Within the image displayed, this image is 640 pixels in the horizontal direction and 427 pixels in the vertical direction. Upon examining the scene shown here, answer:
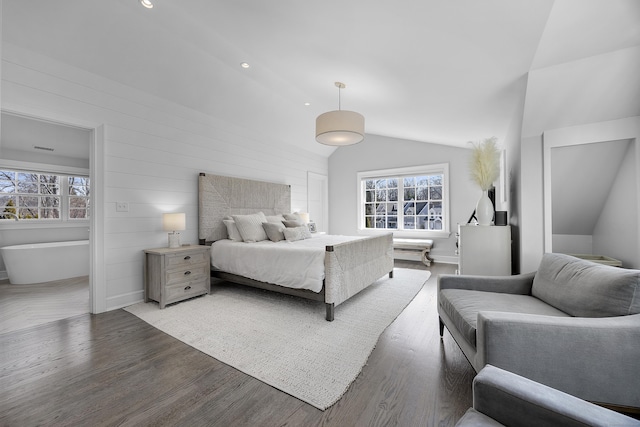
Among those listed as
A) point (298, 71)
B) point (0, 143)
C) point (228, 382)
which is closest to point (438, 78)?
point (298, 71)

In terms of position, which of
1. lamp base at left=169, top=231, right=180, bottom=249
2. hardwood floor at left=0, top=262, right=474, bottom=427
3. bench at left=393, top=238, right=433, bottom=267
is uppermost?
lamp base at left=169, top=231, right=180, bottom=249

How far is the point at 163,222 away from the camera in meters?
3.36

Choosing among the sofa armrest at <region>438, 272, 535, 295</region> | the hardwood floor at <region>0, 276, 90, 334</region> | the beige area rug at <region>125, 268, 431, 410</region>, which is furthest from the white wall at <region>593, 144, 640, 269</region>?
the hardwood floor at <region>0, 276, 90, 334</region>

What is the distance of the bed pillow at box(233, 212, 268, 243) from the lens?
3886mm

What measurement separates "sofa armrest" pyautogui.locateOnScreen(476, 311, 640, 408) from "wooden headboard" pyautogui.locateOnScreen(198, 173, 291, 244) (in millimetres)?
3683

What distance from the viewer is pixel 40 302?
10.6 feet

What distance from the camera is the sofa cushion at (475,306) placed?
1573 millimetres

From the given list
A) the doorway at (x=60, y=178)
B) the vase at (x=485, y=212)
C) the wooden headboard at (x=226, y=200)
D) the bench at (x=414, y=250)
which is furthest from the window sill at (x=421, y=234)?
the doorway at (x=60, y=178)

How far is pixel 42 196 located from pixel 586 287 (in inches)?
292

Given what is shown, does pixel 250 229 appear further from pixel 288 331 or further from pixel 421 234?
pixel 421 234

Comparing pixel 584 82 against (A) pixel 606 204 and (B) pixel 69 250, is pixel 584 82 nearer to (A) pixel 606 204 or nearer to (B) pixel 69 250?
(A) pixel 606 204

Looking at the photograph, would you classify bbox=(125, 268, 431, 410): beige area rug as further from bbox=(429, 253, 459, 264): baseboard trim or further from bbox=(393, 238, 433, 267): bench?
bbox=(429, 253, 459, 264): baseboard trim

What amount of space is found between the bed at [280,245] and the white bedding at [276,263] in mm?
20

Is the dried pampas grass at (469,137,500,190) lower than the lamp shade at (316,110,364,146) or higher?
lower
